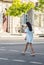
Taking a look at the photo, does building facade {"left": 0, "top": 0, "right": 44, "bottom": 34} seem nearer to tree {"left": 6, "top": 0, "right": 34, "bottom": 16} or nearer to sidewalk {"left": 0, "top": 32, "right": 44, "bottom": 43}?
tree {"left": 6, "top": 0, "right": 34, "bottom": 16}

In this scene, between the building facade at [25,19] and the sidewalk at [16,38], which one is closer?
the sidewalk at [16,38]

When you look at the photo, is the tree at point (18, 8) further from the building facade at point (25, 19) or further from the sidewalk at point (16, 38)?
the sidewalk at point (16, 38)

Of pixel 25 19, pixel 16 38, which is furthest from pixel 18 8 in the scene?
pixel 16 38

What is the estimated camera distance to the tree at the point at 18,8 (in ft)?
123

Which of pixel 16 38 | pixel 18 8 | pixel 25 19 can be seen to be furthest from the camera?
pixel 25 19

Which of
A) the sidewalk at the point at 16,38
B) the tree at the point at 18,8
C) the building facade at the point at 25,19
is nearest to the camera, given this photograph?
the sidewalk at the point at 16,38

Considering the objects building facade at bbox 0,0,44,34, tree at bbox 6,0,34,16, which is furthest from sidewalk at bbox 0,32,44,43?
building facade at bbox 0,0,44,34

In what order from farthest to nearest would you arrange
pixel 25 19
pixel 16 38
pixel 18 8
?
pixel 25 19, pixel 18 8, pixel 16 38

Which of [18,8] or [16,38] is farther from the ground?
[18,8]

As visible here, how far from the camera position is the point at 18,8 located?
37719 millimetres

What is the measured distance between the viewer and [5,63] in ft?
40.9

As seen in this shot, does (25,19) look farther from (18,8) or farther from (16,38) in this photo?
(16,38)

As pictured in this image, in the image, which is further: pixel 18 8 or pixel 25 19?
pixel 25 19

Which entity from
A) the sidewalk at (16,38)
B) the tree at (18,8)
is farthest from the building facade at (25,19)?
the sidewalk at (16,38)
